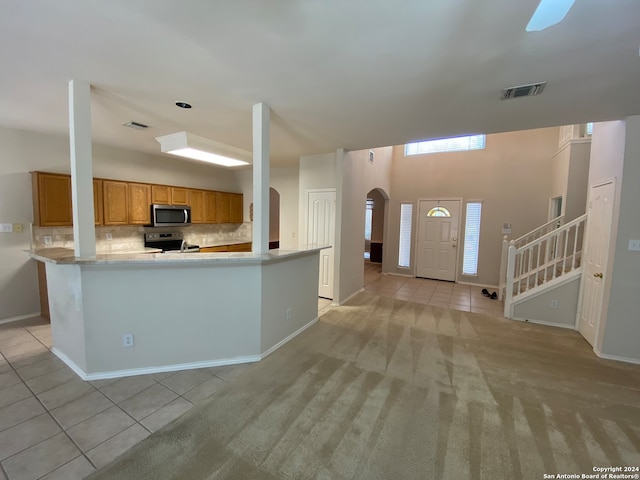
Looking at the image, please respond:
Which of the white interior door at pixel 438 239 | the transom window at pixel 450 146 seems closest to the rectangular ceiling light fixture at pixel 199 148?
the transom window at pixel 450 146

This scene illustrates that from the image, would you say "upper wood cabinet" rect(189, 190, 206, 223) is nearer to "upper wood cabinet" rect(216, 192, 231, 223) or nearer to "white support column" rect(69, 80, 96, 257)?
"upper wood cabinet" rect(216, 192, 231, 223)

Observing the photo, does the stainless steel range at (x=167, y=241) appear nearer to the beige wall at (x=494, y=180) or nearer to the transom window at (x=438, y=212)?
the beige wall at (x=494, y=180)

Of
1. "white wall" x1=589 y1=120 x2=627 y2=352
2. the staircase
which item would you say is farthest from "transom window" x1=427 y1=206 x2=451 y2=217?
"white wall" x1=589 y1=120 x2=627 y2=352

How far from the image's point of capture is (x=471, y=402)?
2.20 meters

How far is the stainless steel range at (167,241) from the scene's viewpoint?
16.5 feet

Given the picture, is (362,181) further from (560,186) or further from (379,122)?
(560,186)

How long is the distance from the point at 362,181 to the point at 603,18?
3.81m

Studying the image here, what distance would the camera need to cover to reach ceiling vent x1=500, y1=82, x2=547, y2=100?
7.28 ft

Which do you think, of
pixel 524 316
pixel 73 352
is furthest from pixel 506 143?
pixel 73 352

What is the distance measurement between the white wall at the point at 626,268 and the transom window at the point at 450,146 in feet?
11.0

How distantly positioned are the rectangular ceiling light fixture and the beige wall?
180 inches

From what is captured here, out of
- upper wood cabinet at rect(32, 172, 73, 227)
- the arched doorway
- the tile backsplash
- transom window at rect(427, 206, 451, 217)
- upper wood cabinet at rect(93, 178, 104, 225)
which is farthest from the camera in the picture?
the arched doorway

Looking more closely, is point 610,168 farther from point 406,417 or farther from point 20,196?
point 20,196

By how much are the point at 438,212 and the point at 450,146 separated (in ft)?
5.25
